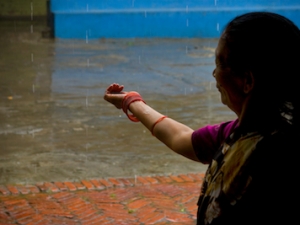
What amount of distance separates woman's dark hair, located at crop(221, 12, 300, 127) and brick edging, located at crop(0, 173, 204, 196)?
12.5 feet

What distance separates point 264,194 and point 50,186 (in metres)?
3.99

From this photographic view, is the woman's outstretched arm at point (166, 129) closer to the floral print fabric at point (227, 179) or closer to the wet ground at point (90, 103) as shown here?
the floral print fabric at point (227, 179)

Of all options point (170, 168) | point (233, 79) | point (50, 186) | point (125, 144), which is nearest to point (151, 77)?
point (125, 144)

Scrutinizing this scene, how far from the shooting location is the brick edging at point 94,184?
5234 mm

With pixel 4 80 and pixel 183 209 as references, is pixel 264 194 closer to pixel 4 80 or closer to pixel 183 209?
pixel 183 209

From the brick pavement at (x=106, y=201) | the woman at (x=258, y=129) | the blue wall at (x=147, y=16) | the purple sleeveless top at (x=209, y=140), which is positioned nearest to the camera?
the woman at (x=258, y=129)

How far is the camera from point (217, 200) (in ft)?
5.47

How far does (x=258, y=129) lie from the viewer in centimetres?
164

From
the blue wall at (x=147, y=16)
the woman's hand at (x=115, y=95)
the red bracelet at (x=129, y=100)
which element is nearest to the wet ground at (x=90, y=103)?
the blue wall at (x=147, y=16)

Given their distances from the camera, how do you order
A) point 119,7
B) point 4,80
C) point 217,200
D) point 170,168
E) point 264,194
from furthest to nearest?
point 119,7 → point 4,80 → point 170,168 → point 217,200 → point 264,194

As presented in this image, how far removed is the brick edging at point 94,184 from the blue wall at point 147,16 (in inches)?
437

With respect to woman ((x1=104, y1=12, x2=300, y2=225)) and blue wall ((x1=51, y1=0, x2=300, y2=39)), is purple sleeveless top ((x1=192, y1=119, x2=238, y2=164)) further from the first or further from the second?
blue wall ((x1=51, y1=0, x2=300, y2=39))

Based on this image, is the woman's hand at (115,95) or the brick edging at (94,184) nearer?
the woman's hand at (115,95)

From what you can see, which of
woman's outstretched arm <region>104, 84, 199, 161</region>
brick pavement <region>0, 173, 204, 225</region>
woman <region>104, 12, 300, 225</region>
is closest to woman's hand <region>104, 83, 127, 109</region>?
woman's outstretched arm <region>104, 84, 199, 161</region>
